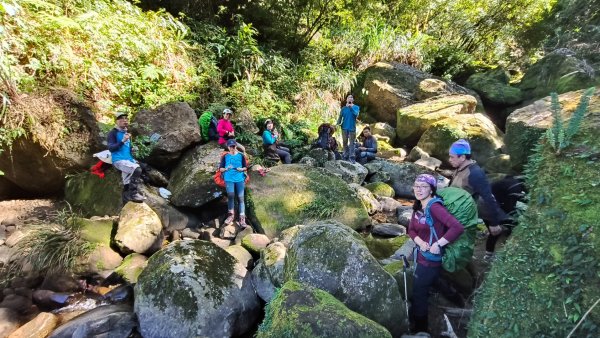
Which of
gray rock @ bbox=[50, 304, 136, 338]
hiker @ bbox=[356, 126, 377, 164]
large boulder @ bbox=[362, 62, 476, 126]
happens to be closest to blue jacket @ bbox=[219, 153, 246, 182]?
gray rock @ bbox=[50, 304, 136, 338]

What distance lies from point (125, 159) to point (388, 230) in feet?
16.6

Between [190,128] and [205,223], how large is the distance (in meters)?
2.25

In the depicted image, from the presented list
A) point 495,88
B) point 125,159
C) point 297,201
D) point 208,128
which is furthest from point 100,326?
point 495,88

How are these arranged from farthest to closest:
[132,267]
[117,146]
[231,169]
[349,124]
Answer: [349,124], [231,169], [117,146], [132,267]

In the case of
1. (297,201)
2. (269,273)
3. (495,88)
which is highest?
(495,88)

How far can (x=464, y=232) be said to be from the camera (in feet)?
11.8

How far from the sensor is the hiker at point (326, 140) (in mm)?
10070

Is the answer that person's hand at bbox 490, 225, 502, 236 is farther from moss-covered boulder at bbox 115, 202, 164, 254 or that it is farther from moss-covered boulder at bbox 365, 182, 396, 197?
moss-covered boulder at bbox 115, 202, 164, 254

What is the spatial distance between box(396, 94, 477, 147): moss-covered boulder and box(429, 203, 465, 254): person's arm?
8.97 meters

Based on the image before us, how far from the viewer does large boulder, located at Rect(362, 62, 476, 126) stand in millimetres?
14047

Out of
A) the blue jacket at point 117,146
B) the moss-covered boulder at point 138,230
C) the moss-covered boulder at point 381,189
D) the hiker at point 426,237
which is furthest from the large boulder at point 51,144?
the hiker at point 426,237

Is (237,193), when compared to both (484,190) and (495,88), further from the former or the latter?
(495,88)

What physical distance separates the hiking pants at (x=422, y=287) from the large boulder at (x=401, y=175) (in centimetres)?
551

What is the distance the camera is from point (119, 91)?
8625 mm
